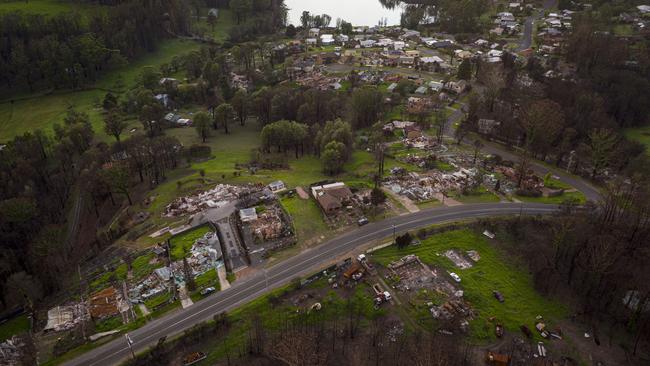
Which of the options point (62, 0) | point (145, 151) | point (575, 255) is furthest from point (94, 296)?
point (62, 0)

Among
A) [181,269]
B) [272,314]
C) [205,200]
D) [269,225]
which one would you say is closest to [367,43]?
[205,200]

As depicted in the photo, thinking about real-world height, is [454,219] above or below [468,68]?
below

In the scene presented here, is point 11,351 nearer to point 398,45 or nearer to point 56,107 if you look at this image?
point 56,107

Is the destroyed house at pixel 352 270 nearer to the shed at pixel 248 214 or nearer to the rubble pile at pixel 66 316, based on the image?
the shed at pixel 248 214

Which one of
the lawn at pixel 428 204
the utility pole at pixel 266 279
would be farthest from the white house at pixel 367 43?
the utility pole at pixel 266 279

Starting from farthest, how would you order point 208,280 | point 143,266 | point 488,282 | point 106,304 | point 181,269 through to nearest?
point 143,266
point 181,269
point 488,282
point 208,280
point 106,304

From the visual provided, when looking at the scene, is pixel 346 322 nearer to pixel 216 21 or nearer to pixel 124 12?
pixel 124 12

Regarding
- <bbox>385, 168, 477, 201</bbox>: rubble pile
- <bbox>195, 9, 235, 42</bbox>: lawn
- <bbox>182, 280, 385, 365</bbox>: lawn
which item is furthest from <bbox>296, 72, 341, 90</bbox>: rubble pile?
<bbox>182, 280, 385, 365</bbox>: lawn
